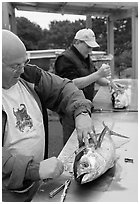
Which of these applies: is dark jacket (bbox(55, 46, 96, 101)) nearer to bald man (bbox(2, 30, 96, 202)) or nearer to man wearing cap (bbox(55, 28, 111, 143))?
man wearing cap (bbox(55, 28, 111, 143))

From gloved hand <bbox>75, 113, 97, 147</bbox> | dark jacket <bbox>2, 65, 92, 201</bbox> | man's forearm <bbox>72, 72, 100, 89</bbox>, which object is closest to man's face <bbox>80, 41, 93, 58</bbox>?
man's forearm <bbox>72, 72, 100, 89</bbox>

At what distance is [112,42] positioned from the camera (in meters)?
9.95

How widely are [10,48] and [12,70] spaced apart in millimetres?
93

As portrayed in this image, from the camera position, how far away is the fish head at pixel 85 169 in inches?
51.3

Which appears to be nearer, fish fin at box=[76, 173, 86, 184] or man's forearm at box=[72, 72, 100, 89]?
fish fin at box=[76, 173, 86, 184]

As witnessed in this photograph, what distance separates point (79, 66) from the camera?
9.21 feet

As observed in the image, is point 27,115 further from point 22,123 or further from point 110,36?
point 110,36

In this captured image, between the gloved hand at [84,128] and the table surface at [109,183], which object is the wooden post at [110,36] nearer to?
the table surface at [109,183]

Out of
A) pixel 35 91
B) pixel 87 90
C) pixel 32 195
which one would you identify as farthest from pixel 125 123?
pixel 32 195

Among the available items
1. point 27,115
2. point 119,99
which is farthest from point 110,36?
point 27,115

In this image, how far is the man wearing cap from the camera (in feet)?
8.84

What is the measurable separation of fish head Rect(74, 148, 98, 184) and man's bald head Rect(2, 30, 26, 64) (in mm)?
503

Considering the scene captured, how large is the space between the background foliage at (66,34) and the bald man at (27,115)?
7554 mm

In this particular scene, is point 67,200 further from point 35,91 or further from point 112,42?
point 112,42
